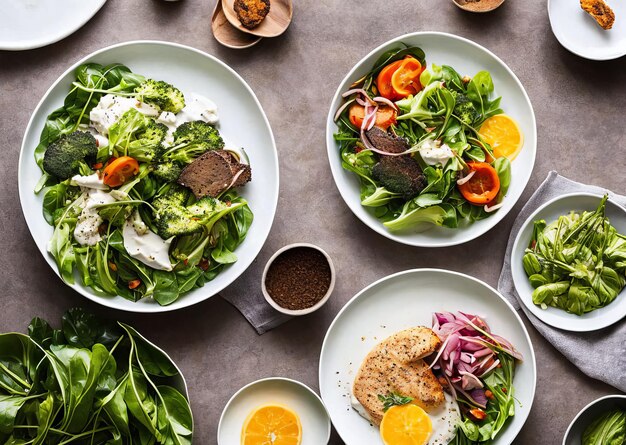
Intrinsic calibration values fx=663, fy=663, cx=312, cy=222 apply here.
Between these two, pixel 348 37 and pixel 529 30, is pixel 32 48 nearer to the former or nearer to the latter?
pixel 348 37

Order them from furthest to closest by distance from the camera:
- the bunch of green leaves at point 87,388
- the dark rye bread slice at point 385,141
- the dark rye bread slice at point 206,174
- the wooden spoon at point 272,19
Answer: the wooden spoon at point 272,19, the dark rye bread slice at point 385,141, the dark rye bread slice at point 206,174, the bunch of green leaves at point 87,388

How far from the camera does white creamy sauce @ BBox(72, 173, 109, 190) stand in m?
3.20

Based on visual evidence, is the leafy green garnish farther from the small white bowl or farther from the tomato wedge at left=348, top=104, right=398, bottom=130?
the tomato wedge at left=348, top=104, right=398, bottom=130

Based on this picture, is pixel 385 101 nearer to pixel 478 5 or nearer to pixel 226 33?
pixel 478 5

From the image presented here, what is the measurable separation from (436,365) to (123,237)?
1.72 metres

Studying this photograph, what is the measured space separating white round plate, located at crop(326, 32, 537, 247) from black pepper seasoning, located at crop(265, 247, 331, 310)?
1.09ft

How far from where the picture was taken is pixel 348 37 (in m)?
3.65

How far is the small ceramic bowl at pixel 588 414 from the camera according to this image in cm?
337

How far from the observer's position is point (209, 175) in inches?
130

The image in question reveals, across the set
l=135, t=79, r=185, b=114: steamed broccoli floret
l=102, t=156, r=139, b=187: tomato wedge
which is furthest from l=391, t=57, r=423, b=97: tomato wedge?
l=102, t=156, r=139, b=187: tomato wedge

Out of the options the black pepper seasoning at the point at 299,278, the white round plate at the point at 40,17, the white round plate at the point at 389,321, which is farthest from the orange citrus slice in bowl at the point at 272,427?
the white round plate at the point at 40,17

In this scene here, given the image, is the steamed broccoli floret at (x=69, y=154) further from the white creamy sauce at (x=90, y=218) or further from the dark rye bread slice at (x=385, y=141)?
the dark rye bread slice at (x=385, y=141)

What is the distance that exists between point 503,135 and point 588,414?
1.51 metres

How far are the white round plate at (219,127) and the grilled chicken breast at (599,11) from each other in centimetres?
181
